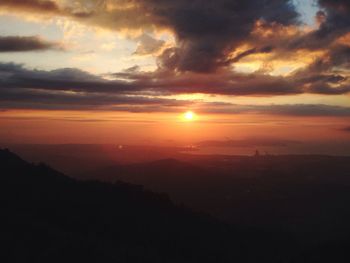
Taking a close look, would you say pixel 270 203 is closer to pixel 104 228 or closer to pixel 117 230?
pixel 117 230

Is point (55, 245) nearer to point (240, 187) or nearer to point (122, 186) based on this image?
point (122, 186)

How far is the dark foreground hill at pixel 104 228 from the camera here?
43.9 m

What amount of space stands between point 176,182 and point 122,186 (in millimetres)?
96378

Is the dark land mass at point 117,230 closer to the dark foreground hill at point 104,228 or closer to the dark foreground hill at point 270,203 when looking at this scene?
the dark foreground hill at point 104,228

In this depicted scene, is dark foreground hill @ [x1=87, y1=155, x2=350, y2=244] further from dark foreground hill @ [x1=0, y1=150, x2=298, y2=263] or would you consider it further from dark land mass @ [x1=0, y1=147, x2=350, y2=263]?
dark foreground hill @ [x1=0, y1=150, x2=298, y2=263]

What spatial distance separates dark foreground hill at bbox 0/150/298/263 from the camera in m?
43.9

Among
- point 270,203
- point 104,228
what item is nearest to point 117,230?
point 104,228

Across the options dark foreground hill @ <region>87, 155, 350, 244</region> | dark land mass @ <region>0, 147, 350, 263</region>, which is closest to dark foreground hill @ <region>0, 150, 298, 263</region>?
dark land mass @ <region>0, 147, 350, 263</region>

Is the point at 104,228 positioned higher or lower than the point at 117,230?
higher

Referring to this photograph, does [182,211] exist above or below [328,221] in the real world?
above

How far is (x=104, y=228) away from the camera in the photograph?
66.6m

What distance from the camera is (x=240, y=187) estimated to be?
194 m

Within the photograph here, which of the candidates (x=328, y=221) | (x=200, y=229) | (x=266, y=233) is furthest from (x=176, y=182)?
(x=200, y=229)

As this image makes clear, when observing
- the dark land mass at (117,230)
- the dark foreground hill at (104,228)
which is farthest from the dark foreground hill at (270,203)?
the dark foreground hill at (104,228)
